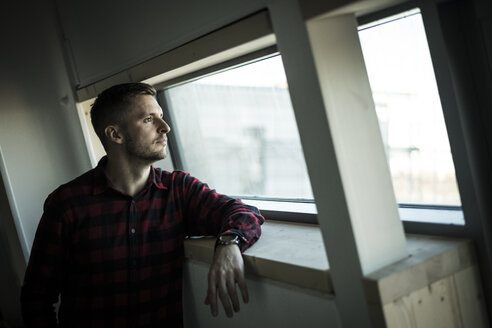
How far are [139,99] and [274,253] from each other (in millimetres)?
879

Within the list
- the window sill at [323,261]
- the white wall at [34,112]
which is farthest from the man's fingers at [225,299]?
the white wall at [34,112]

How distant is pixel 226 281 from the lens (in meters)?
1.62

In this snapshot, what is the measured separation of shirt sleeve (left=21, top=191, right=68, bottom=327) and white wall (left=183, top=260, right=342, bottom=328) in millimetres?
528

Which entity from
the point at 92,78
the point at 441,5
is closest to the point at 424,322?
the point at 441,5

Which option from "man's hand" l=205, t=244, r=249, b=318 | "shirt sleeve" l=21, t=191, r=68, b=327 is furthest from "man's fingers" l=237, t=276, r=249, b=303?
"shirt sleeve" l=21, t=191, r=68, b=327

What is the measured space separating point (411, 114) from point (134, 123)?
3.58ft

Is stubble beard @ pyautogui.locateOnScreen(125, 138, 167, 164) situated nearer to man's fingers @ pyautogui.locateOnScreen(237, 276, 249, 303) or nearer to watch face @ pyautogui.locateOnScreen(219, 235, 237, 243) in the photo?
watch face @ pyautogui.locateOnScreen(219, 235, 237, 243)

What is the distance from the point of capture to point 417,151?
161 cm

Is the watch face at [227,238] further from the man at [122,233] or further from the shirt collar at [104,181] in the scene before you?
the shirt collar at [104,181]

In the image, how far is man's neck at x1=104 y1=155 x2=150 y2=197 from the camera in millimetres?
2072

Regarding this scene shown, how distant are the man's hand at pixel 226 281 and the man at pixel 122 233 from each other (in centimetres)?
31

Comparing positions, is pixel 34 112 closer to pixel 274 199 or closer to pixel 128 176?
pixel 128 176

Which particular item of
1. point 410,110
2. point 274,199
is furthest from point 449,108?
point 274,199

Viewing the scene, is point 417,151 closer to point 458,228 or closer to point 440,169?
point 440,169
